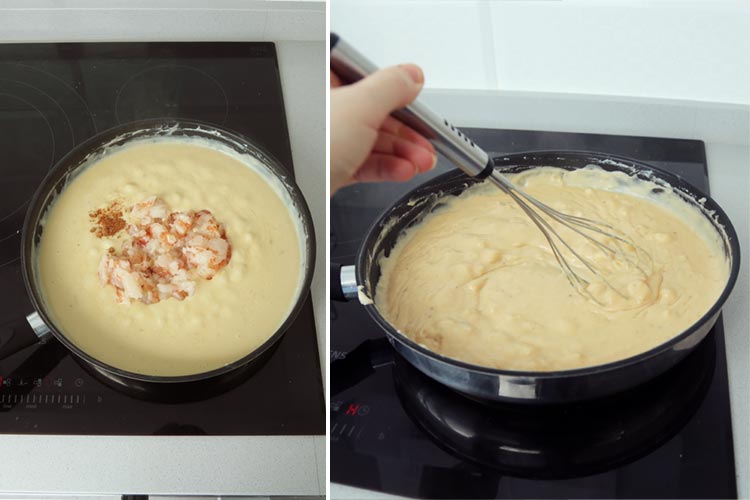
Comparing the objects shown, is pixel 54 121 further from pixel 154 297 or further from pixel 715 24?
pixel 715 24

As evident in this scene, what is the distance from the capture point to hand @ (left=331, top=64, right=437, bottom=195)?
0.59m

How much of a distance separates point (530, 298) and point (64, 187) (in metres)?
0.56

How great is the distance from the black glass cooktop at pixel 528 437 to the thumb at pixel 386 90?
271 millimetres

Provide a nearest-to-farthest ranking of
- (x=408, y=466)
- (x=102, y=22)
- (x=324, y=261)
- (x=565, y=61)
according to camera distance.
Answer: (x=408, y=466) → (x=324, y=261) → (x=565, y=61) → (x=102, y=22)

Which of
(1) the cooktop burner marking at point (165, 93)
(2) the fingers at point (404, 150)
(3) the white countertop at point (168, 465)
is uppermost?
(1) the cooktop burner marking at point (165, 93)

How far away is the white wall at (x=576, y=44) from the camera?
97 cm

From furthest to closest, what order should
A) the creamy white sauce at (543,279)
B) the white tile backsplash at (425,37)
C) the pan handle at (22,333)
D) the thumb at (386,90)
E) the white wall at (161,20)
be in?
1. the white wall at (161,20)
2. the white tile backsplash at (425,37)
3. the pan handle at (22,333)
4. the creamy white sauce at (543,279)
5. the thumb at (386,90)

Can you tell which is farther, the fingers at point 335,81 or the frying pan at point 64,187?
the frying pan at point 64,187

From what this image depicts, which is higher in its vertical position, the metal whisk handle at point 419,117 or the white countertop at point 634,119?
the metal whisk handle at point 419,117

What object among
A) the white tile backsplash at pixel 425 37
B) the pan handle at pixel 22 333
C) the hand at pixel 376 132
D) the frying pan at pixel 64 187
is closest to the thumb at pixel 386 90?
the hand at pixel 376 132

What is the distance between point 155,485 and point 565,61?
0.70 meters

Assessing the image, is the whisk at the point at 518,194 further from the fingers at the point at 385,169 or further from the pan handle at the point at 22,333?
the pan handle at the point at 22,333

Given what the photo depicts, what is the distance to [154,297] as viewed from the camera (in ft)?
2.73

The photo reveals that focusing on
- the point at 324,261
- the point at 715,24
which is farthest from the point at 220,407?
the point at 715,24
